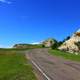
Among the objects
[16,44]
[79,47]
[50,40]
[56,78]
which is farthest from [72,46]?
[16,44]

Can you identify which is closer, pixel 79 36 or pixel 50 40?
pixel 79 36

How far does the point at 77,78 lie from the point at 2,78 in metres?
5.19

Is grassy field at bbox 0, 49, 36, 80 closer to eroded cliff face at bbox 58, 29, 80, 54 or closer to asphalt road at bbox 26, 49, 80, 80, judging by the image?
asphalt road at bbox 26, 49, 80, 80

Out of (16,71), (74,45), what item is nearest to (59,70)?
(16,71)

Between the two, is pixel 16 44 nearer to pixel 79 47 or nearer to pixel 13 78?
pixel 79 47

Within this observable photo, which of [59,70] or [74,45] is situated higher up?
[74,45]

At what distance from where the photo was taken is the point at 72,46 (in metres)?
71.2

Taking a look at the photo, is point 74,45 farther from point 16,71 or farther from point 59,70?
point 16,71

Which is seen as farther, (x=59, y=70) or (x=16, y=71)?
(x=59, y=70)

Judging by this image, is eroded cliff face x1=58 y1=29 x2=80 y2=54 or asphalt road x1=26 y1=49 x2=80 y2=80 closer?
asphalt road x1=26 y1=49 x2=80 y2=80

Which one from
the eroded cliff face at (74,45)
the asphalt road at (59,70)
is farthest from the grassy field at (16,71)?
the eroded cliff face at (74,45)

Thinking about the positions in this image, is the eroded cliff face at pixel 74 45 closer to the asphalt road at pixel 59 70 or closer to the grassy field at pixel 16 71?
the asphalt road at pixel 59 70

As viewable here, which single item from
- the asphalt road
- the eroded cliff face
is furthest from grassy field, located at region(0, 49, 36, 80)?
the eroded cliff face

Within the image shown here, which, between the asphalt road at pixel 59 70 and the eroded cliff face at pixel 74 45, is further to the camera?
the eroded cliff face at pixel 74 45
